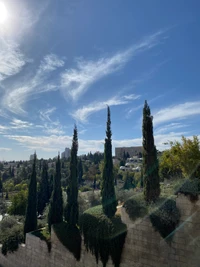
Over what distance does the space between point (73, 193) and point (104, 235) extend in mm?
2939

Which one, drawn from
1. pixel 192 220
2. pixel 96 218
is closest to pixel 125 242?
pixel 96 218

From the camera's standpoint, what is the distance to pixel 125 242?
6.94m

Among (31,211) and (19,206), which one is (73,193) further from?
(19,206)

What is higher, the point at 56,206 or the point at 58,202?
the point at 58,202

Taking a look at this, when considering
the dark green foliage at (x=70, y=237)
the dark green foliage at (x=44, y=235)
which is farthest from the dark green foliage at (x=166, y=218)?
the dark green foliage at (x=44, y=235)

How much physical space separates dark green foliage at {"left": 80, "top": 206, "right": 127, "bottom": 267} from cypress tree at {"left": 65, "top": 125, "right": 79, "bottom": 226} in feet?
3.67

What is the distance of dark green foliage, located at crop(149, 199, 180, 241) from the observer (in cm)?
601

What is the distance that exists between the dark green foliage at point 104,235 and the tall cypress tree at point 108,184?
1.26 feet

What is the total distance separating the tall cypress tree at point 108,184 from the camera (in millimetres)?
7969

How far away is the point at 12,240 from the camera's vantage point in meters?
10.5

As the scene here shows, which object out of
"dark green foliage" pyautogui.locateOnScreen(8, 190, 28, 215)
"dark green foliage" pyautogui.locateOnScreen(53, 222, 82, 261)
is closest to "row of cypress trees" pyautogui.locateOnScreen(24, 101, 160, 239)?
"dark green foliage" pyautogui.locateOnScreen(53, 222, 82, 261)

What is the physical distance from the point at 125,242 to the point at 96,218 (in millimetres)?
1520

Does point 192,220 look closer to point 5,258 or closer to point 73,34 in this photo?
point 73,34

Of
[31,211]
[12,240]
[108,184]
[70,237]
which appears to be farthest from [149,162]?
[12,240]
